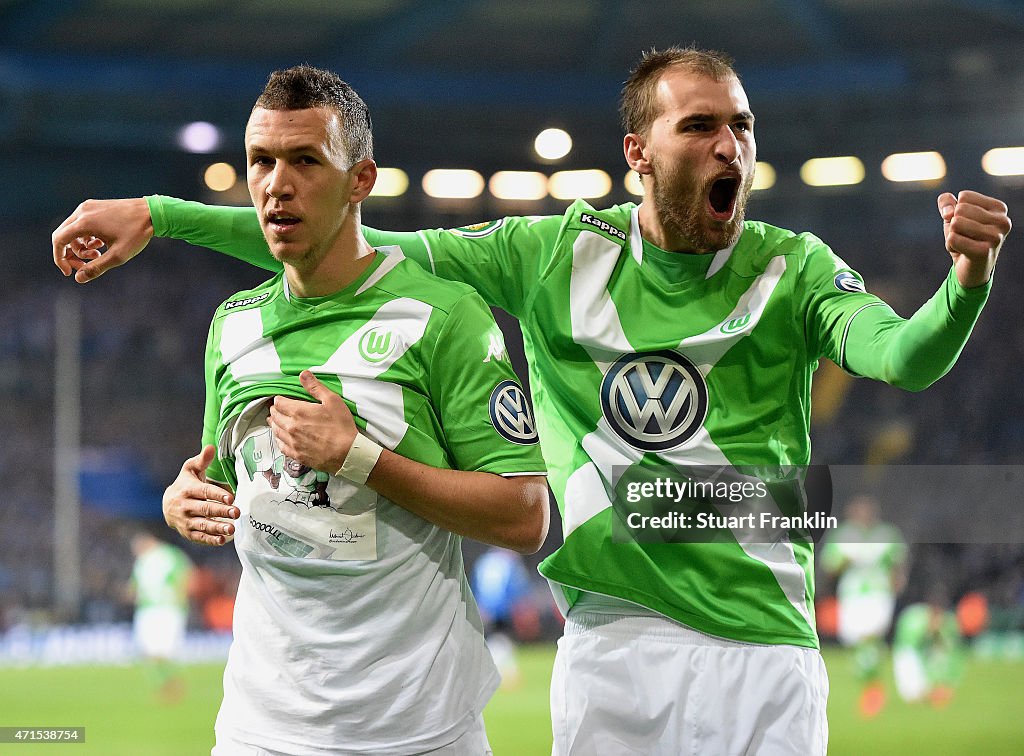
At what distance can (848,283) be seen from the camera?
83.2 inches

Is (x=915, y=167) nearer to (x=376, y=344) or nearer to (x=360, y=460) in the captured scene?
(x=376, y=344)

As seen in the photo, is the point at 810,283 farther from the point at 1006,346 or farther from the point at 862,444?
the point at 1006,346

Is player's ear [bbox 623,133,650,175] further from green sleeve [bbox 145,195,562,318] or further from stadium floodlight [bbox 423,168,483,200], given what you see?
stadium floodlight [bbox 423,168,483,200]

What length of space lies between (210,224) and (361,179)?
0.46 meters

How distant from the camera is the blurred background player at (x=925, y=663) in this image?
10.0 m

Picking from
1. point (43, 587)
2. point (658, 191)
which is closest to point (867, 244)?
point (43, 587)

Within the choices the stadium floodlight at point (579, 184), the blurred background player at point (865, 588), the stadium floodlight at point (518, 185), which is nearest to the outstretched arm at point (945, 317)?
the blurred background player at point (865, 588)

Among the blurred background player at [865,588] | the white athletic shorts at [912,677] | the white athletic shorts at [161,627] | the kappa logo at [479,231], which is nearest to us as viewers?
the kappa logo at [479,231]

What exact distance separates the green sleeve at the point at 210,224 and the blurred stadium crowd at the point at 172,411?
967 cm

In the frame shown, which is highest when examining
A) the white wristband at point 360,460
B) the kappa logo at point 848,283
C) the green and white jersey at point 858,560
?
the kappa logo at point 848,283

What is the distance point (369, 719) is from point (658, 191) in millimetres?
1154

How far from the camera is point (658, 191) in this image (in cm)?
229

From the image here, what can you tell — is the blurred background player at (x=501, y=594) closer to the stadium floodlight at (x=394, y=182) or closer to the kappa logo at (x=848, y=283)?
the stadium floodlight at (x=394, y=182)

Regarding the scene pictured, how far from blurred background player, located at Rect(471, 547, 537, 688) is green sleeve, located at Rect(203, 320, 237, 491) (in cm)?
1019
